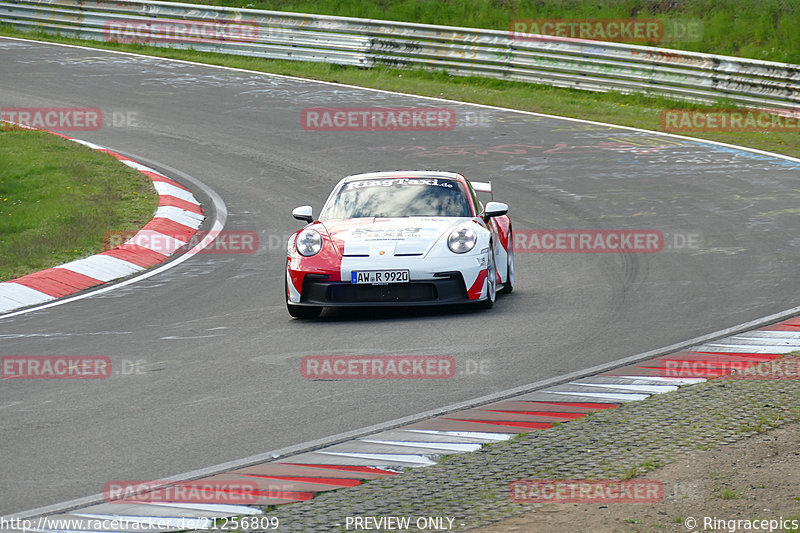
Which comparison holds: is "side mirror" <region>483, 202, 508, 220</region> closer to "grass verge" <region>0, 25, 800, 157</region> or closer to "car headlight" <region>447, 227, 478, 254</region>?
"car headlight" <region>447, 227, 478, 254</region>

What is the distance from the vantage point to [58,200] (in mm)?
15008

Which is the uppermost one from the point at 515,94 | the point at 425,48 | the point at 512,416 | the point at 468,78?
the point at 425,48

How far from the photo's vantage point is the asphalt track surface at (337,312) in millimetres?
6617

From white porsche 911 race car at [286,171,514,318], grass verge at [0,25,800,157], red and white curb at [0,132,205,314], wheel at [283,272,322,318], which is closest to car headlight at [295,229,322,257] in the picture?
white porsche 911 race car at [286,171,514,318]

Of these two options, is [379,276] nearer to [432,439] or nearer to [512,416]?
[512,416]

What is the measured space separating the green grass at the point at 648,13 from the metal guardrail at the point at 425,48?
2177 mm

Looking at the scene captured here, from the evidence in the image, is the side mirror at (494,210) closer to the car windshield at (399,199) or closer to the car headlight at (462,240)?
the car windshield at (399,199)

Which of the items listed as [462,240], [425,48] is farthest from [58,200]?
[425,48]

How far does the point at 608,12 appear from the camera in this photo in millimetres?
26422

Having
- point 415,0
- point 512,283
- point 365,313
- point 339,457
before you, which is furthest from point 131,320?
point 415,0

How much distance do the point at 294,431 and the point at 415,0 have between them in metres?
24.6

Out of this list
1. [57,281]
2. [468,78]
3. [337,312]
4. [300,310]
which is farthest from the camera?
[468,78]

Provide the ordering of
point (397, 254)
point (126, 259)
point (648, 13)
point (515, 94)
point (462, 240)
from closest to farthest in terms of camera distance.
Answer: point (397, 254) < point (462, 240) < point (126, 259) < point (515, 94) < point (648, 13)

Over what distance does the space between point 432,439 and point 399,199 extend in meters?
4.77
